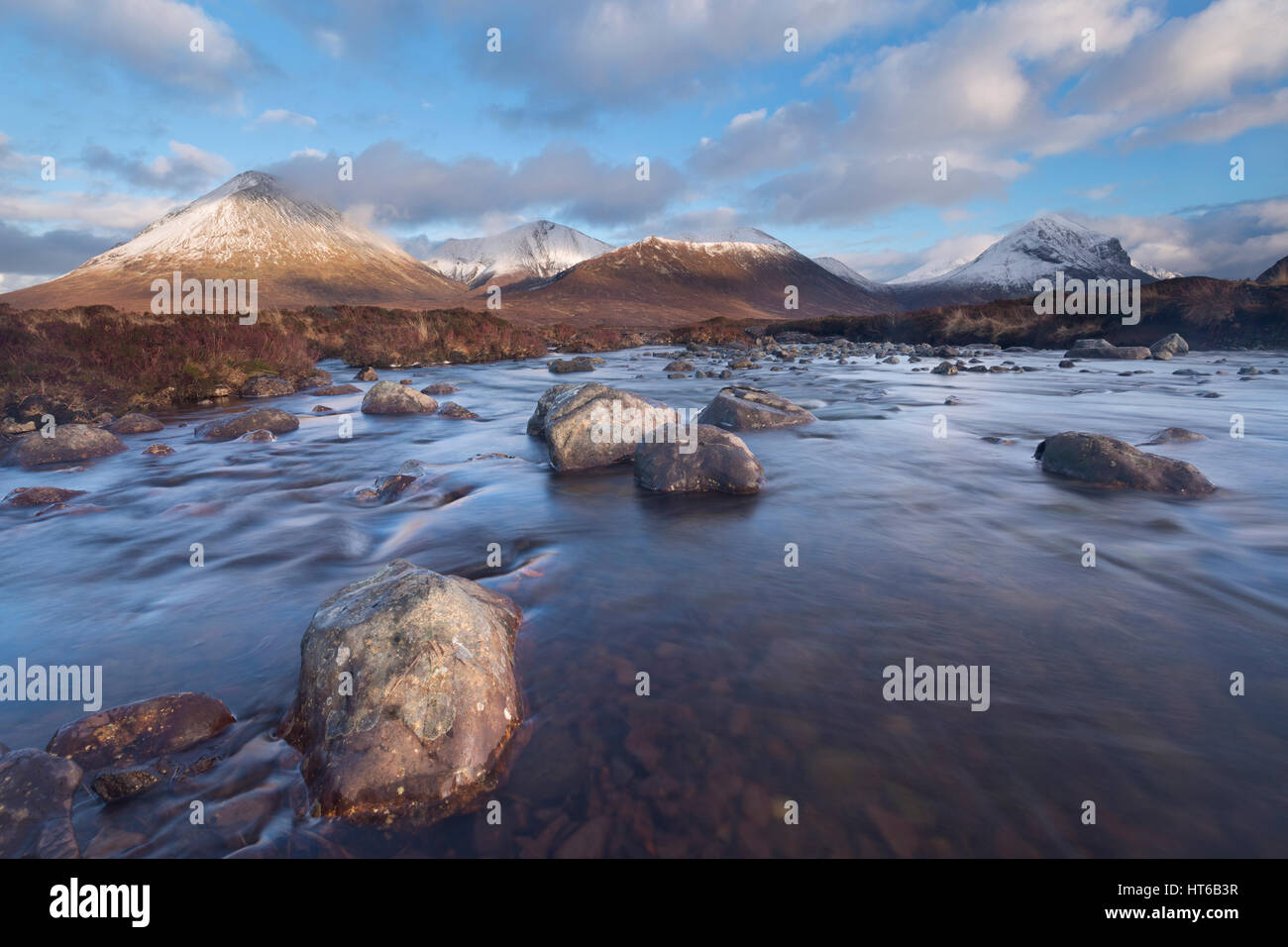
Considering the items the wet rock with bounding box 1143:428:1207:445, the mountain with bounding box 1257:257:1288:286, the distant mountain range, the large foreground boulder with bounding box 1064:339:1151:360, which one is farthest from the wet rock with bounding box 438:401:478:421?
the distant mountain range

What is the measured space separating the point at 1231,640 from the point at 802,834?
3403mm

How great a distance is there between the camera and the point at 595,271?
126 meters

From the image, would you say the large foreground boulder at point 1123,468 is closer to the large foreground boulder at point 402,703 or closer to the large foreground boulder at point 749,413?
the large foreground boulder at point 749,413

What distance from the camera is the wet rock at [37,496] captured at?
659cm

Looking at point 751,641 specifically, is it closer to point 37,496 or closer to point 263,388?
point 37,496

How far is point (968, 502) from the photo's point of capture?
655cm

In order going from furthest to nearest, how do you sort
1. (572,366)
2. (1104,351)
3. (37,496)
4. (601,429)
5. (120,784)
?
(1104,351) < (572,366) < (601,429) < (37,496) < (120,784)

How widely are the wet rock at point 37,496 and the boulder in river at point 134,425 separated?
4.58 metres

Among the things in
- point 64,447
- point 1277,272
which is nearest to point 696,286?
point 1277,272

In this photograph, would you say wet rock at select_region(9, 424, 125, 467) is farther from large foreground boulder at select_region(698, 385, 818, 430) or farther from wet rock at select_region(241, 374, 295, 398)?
large foreground boulder at select_region(698, 385, 818, 430)

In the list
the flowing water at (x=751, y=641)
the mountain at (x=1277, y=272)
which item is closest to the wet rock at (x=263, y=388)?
the flowing water at (x=751, y=641)

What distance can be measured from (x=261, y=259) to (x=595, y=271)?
79.4 m

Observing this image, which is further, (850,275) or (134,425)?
(850,275)

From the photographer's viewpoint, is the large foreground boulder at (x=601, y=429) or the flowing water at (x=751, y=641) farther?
the large foreground boulder at (x=601, y=429)
